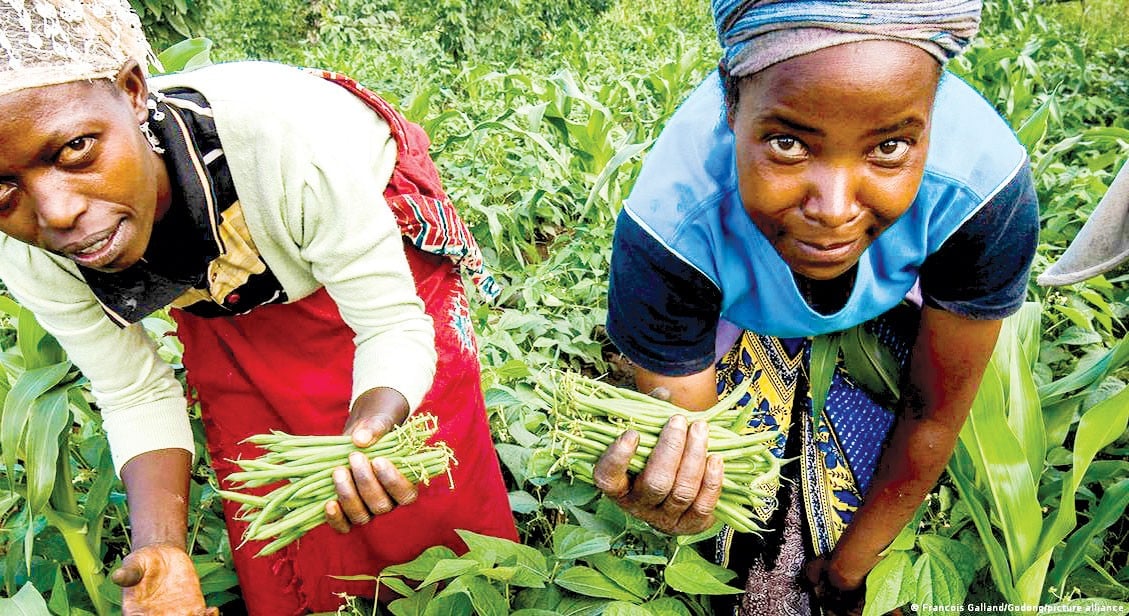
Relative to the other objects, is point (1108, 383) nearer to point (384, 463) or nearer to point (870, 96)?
point (870, 96)

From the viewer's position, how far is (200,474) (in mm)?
2232

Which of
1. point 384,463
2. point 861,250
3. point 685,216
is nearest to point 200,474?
point 384,463

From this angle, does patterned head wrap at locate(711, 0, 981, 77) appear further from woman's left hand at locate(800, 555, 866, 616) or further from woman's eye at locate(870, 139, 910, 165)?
woman's left hand at locate(800, 555, 866, 616)

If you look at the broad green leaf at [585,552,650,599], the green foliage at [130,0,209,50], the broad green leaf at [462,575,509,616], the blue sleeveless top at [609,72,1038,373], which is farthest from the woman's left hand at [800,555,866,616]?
the green foliage at [130,0,209,50]

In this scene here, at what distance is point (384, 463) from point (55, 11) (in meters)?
0.82

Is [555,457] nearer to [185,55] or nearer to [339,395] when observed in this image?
[339,395]

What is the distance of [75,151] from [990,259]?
1472 millimetres

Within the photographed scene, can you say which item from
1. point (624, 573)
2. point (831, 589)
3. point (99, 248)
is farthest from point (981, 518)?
point (99, 248)

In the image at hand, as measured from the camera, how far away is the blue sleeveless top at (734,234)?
1.34 metres

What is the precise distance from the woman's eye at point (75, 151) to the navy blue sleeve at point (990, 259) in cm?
137

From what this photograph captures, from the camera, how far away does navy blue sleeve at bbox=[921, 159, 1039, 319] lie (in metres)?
1.34

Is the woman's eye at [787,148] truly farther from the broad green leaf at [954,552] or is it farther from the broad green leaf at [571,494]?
the broad green leaf at [954,552]

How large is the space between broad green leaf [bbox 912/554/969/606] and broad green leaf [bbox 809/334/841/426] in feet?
1.30

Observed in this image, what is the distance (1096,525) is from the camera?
1640 mm
